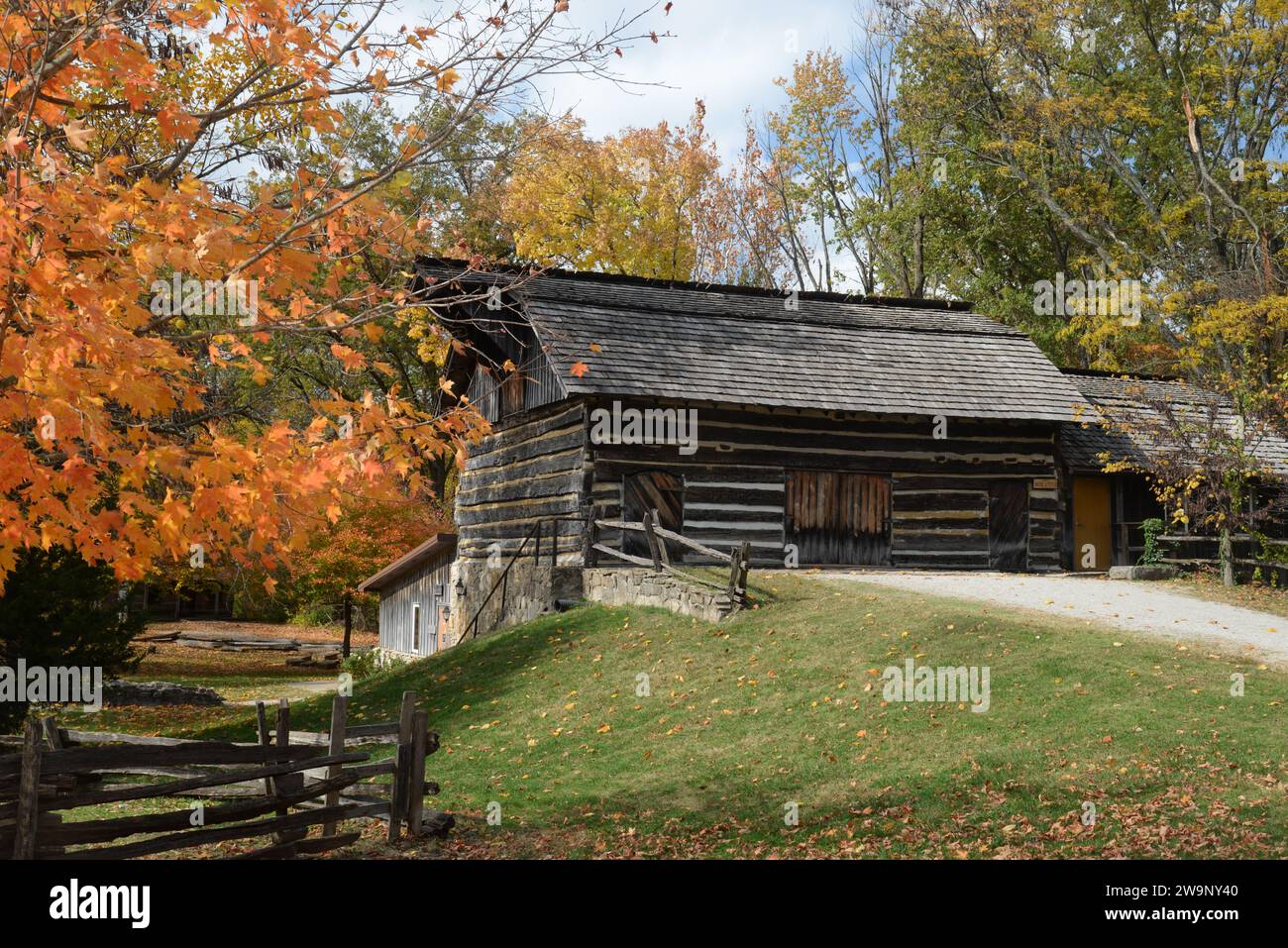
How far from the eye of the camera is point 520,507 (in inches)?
867

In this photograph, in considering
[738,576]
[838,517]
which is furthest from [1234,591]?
[738,576]

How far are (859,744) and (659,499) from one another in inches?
375

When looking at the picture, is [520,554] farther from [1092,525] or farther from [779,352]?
[1092,525]

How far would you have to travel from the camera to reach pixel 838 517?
69.4 feet

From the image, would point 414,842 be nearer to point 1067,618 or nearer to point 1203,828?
point 1203,828

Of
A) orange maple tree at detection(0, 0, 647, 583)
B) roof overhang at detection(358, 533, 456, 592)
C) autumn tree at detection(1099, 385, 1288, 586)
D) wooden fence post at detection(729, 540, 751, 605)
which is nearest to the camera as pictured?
orange maple tree at detection(0, 0, 647, 583)

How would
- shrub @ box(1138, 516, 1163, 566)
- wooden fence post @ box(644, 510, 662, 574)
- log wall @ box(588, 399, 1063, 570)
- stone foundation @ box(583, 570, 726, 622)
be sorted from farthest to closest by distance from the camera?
shrub @ box(1138, 516, 1163, 566)
log wall @ box(588, 399, 1063, 570)
wooden fence post @ box(644, 510, 662, 574)
stone foundation @ box(583, 570, 726, 622)

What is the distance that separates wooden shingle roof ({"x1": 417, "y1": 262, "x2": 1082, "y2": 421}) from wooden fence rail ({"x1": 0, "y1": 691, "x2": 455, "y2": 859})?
30.8 ft

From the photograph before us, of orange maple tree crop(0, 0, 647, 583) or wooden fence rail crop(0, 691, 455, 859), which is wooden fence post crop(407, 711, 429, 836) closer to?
wooden fence rail crop(0, 691, 455, 859)

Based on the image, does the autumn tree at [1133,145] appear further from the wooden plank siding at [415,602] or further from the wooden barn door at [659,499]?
the wooden plank siding at [415,602]

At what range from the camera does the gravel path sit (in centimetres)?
1357

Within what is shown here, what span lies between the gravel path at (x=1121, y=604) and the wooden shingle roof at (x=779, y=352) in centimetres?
346

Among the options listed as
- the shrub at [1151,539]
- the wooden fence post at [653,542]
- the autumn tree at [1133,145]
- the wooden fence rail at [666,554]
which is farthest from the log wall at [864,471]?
the autumn tree at [1133,145]

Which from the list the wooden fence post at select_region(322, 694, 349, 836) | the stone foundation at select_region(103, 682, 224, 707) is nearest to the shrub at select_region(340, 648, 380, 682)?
the stone foundation at select_region(103, 682, 224, 707)
